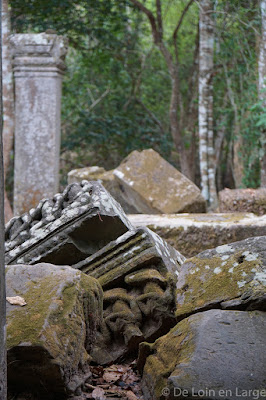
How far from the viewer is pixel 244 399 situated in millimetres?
2154

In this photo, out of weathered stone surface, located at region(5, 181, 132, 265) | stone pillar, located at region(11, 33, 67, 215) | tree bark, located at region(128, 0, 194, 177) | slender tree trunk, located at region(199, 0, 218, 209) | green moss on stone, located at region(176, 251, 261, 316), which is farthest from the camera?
tree bark, located at region(128, 0, 194, 177)

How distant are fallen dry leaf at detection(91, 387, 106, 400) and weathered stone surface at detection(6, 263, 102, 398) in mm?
106

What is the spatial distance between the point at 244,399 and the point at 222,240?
3030 mm

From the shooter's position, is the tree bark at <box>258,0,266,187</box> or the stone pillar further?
the tree bark at <box>258,0,266,187</box>

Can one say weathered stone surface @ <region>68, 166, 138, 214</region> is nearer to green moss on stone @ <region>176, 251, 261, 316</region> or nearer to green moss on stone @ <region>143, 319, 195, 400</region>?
green moss on stone @ <region>176, 251, 261, 316</region>

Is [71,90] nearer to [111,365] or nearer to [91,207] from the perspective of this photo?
[91,207]

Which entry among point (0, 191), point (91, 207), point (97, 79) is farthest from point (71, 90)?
point (0, 191)

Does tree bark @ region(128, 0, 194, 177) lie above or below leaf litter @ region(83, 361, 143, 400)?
above

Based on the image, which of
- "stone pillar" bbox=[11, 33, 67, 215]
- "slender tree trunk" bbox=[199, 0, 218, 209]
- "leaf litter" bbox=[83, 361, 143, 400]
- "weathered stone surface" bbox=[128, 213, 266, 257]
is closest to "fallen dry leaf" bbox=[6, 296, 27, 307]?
"leaf litter" bbox=[83, 361, 143, 400]

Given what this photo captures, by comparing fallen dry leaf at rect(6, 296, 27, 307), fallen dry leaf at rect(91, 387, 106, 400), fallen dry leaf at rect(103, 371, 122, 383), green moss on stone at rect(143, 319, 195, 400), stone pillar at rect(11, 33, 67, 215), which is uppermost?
stone pillar at rect(11, 33, 67, 215)

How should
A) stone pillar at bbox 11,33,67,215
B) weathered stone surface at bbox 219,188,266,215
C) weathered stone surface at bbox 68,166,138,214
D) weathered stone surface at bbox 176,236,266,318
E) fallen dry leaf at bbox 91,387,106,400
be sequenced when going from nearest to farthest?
fallen dry leaf at bbox 91,387,106,400 < weathered stone surface at bbox 176,236,266,318 < weathered stone surface at bbox 219,188,266,215 < stone pillar at bbox 11,33,67,215 < weathered stone surface at bbox 68,166,138,214

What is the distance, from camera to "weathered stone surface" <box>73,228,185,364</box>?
3.24 meters

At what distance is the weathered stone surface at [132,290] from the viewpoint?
3.24m

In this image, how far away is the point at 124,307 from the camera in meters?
3.32
